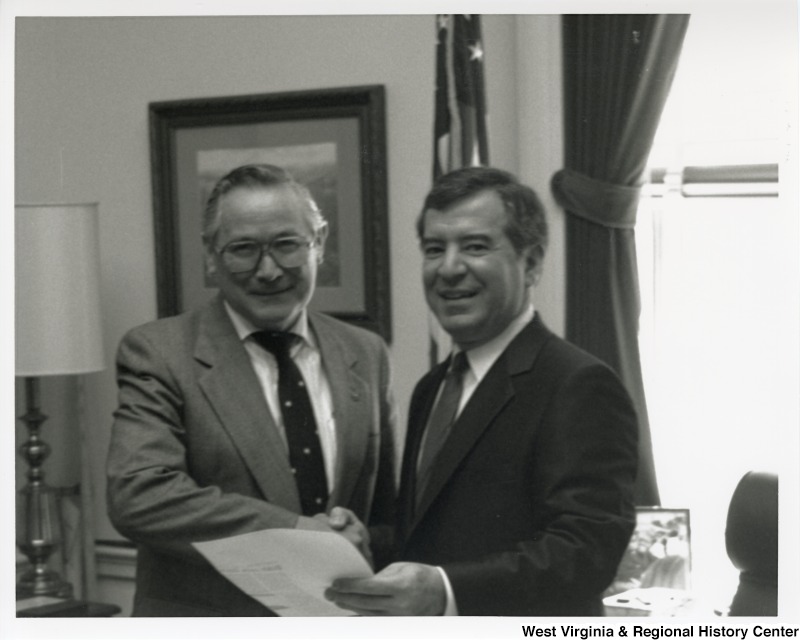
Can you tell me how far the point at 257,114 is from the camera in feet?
Result: 7.36

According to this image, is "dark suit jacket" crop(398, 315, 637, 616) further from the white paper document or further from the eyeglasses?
the eyeglasses

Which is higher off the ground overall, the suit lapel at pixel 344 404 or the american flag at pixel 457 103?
the american flag at pixel 457 103

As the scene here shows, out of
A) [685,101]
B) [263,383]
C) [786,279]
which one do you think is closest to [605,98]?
[685,101]

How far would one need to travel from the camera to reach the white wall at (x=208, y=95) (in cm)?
217

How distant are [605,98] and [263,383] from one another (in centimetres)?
94

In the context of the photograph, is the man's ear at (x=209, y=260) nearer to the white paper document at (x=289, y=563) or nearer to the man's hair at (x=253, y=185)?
the man's hair at (x=253, y=185)

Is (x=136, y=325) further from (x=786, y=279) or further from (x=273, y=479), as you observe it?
(x=786, y=279)

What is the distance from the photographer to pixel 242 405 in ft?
7.23

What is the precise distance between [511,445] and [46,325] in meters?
1.05

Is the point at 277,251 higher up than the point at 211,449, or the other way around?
the point at 277,251

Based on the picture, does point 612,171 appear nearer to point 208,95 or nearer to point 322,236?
point 322,236

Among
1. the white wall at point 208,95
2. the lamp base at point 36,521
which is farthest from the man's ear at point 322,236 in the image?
the lamp base at point 36,521

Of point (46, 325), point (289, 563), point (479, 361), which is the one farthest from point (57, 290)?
point (479, 361)

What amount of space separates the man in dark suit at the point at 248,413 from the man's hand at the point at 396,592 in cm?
7
